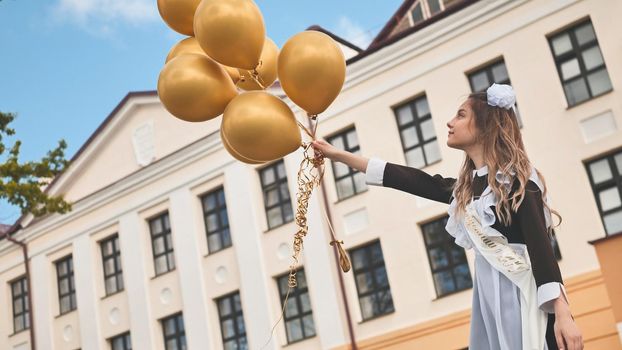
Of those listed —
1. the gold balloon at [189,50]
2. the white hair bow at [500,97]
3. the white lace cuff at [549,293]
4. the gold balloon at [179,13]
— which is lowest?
the white lace cuff at [549,293]

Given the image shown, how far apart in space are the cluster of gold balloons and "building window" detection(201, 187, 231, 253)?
570 inches

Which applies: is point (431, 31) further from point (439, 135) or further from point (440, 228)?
point (440, 228)

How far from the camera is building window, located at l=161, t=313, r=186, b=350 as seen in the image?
19.1 metres

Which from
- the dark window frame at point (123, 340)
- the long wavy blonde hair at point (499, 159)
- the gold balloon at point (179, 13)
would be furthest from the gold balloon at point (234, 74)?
the dark window frame at point (123, 340)

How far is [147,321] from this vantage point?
64.2ft

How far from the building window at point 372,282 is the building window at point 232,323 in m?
3.15

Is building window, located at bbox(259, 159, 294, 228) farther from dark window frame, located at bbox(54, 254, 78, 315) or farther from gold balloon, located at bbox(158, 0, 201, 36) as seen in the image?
gold balloon, located at bbox(158, 0, 201, 36)

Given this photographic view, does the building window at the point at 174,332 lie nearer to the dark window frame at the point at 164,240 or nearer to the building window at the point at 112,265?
the dark window frame at the point at 164,240

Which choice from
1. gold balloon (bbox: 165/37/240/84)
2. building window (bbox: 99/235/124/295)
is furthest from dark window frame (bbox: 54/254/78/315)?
gold balloon (bbox: 165/37/240/84)

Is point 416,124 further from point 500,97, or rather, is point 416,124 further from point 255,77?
point 500,97

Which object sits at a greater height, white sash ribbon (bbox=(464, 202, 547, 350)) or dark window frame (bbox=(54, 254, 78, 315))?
dark window frame (bbox=(54, 254, 78, 315))

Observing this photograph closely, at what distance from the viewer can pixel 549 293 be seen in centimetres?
292

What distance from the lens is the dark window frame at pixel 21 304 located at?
22766 millimetres

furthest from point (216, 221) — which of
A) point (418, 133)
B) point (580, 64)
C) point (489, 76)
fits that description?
point (580, 64)
